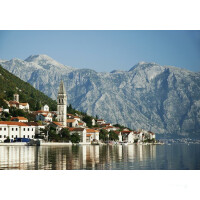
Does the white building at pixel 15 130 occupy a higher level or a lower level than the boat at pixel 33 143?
higher

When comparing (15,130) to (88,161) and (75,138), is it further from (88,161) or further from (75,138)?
(88,161)

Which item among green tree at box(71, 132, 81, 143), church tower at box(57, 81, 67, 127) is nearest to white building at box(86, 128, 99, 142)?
church tower at box(57, 81, 67, 127)

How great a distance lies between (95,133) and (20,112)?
13197 millimetres

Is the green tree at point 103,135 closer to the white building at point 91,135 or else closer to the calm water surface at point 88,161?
the white building at point 91,135

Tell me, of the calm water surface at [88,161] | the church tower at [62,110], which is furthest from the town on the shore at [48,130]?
the calm water surface at [88,161]

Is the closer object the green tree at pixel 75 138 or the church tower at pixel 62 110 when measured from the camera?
the green tree at pixel 75 138

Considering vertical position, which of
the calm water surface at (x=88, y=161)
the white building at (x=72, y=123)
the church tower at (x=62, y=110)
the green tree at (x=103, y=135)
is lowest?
the calm water surface at (x=88, y=161)

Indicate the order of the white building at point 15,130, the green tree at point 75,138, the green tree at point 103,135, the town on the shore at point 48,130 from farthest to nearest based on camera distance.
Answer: the green tree at point 103,135
the green tree at point 75,138
the town on the shore at point 48,130
the white building at point 15,130

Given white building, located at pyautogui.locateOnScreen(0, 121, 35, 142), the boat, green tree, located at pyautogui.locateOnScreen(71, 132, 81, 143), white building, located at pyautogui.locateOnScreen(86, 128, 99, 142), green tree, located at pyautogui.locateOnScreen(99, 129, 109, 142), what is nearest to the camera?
the boat

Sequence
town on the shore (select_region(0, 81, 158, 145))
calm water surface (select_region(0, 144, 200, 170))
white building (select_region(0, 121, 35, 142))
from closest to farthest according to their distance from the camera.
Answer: calm water surface (select_region(0, 144, 200, 170))
white building (select_region(0, 121, 35, 142))
town on the shore (select_region(0, 81, 158, 145))

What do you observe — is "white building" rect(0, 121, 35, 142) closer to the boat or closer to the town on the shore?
the town on the shore

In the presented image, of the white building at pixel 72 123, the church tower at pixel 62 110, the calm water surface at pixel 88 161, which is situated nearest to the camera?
the calm water surface at pixel 88 161
